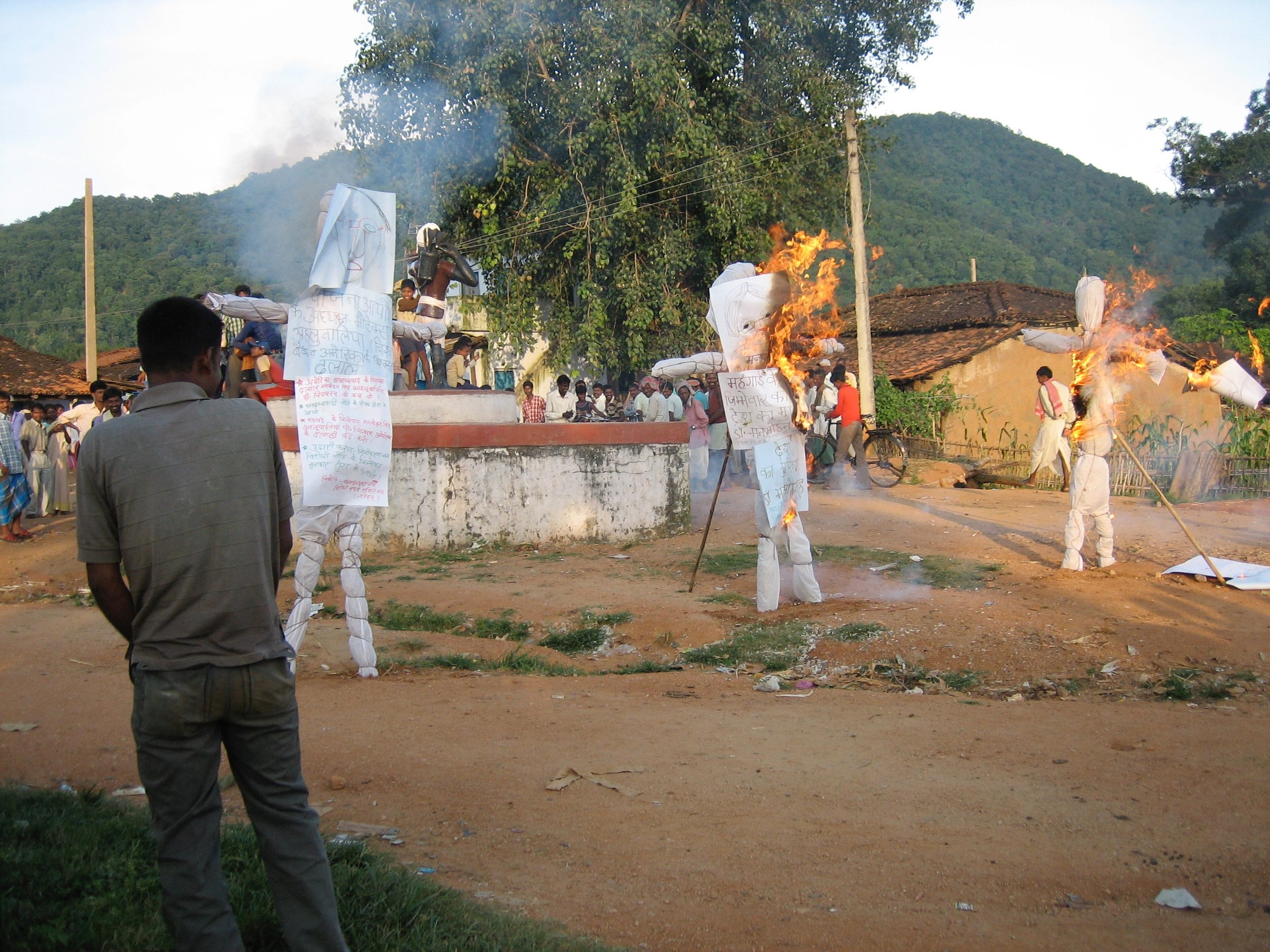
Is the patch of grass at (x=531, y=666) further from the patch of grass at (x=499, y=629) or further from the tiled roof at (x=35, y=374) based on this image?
the tiled roof at (x=35, y=374)

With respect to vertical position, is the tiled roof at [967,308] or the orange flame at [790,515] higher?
the tiled roof at [967,308]

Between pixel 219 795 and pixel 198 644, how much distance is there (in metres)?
0.42

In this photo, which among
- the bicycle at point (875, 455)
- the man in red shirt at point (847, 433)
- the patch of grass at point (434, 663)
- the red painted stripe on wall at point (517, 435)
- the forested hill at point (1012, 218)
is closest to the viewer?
the patch of grass at point (434, 663)

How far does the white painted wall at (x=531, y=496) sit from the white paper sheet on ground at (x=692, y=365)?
321 cm

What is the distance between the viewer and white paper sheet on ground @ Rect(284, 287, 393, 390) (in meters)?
6.36

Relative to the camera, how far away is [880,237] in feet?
133

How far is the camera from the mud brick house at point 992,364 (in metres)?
22.4

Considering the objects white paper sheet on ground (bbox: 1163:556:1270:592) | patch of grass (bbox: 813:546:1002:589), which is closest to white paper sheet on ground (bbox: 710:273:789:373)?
patch of grass (bbox: 813:546:1002:589)

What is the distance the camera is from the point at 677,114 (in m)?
17.9

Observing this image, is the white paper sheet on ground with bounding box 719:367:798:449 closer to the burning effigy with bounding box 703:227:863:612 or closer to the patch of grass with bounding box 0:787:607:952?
the burning effigy with bounding box 703:227:863:612

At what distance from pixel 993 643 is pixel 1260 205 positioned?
29815mm

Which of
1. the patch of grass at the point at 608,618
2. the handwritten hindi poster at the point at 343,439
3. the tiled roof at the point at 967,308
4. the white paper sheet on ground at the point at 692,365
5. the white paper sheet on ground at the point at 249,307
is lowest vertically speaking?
the patch of grass at the point at 608,618

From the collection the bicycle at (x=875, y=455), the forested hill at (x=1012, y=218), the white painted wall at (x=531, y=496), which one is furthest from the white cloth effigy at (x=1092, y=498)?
the forested hill at (x=1012, y=218)

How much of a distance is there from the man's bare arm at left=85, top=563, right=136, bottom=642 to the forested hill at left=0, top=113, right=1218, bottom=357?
719 inches
